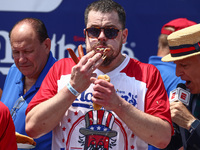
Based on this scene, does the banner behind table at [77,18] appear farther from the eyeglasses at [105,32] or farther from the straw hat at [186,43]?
the eyeglasses at [105,32]

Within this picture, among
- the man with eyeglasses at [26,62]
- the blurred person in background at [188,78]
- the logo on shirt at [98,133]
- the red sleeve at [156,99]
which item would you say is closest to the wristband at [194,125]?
the blurred person in background at [188,78]

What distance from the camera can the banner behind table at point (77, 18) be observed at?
444 cm

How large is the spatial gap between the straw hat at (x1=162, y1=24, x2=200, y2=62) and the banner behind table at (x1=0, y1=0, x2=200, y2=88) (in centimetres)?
166

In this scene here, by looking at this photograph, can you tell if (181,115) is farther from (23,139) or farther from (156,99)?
(23,139)

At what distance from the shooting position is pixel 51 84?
8.13 ft

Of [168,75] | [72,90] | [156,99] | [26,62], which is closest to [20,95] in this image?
[26,62]

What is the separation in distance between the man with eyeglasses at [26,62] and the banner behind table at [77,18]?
48.0 inches

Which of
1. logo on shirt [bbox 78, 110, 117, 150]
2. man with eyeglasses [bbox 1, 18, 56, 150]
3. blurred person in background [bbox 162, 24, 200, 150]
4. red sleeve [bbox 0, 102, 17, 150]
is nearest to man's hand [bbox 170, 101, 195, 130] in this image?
blurred person in background [bbox 162, 24, 200, 150]

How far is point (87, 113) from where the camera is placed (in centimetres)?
241

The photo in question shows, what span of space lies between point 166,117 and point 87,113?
51 centimetres

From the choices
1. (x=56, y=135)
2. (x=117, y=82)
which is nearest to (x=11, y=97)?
Result: (x=56, y=135)

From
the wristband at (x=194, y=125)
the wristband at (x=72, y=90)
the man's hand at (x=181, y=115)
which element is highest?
the wristband at (x=72, y=90)

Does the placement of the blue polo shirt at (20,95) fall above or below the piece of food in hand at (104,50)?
below

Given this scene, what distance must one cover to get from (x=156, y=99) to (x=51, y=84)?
2.29ft
